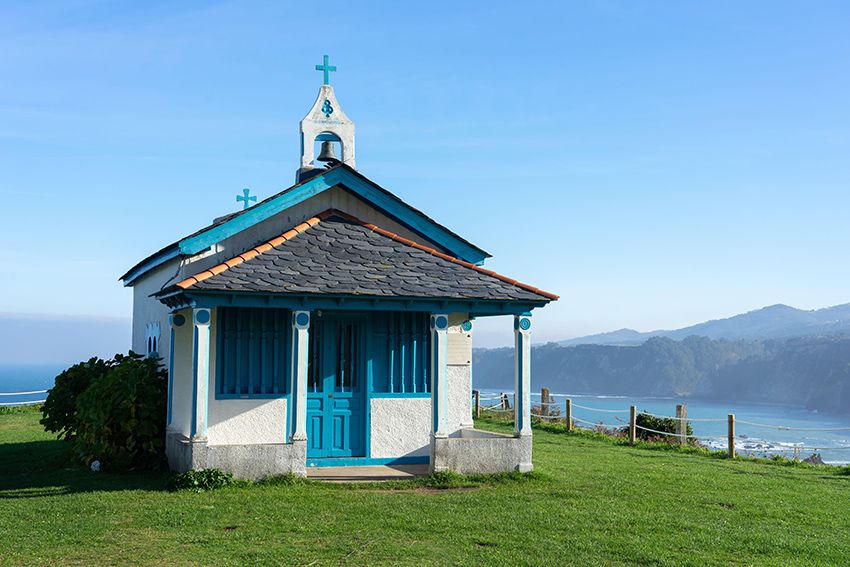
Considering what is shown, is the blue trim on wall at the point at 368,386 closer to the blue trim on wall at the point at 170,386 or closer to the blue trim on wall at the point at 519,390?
the blue trim on wall at the point at 519,390

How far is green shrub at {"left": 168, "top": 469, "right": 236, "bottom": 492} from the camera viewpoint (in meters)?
11.9

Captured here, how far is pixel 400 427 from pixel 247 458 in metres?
3.22

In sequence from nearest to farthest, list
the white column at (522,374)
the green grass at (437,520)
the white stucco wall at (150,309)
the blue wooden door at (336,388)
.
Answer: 1. the green grass at (437,520)
2. the white column at (522,374)
3. the blue wooden door at (336,388)
4. the white stucco wall at (150,309)

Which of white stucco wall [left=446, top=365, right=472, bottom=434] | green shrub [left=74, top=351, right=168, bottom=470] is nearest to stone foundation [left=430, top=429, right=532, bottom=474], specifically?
white stucco wall [left=446, top=365, right=472, bottom=434]

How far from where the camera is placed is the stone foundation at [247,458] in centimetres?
1213

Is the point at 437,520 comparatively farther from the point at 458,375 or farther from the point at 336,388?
the point at 458,375

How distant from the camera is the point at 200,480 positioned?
1197 cm

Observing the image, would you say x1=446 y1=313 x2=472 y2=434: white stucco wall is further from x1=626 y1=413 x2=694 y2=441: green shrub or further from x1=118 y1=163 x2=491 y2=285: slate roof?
x1=626 y1=413 x2=694 y2=441: green shrub

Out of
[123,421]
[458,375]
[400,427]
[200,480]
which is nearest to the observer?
[200,480]

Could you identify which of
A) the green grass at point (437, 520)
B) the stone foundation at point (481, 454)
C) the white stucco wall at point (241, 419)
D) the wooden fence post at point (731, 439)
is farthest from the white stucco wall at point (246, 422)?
the wooden fence post at point (731, 439)

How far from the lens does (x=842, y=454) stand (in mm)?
88375

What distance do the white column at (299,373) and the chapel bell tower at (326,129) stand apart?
4474 millimetres

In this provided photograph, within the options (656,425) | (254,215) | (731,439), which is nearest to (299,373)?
(254,215)

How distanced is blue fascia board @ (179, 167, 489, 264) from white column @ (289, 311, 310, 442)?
7.22 feet
